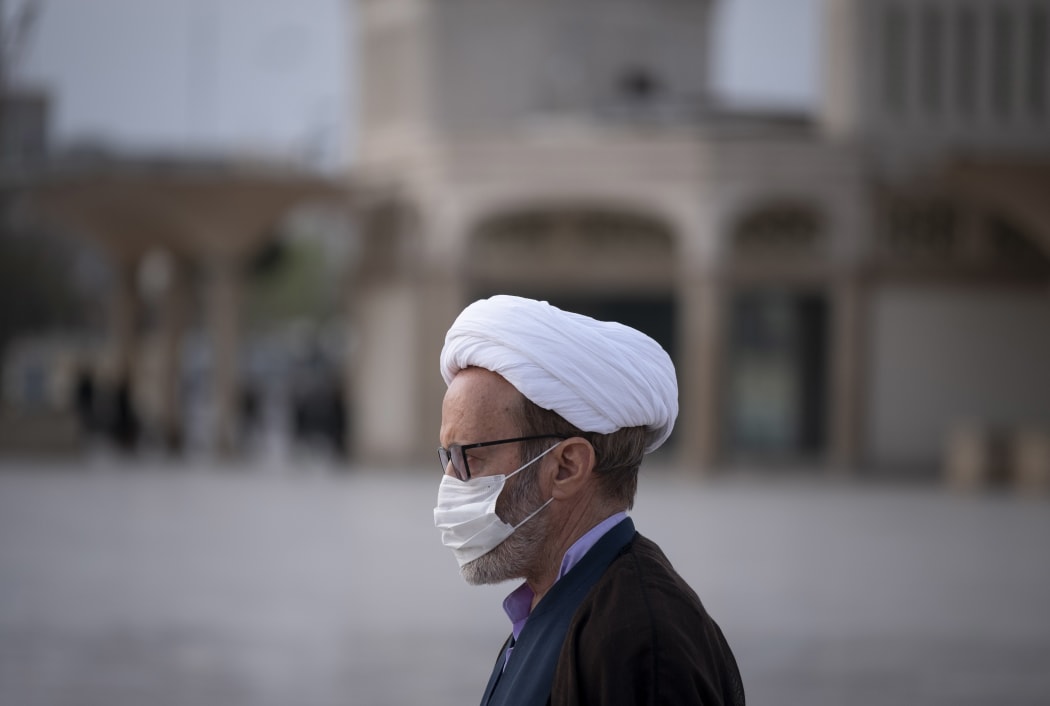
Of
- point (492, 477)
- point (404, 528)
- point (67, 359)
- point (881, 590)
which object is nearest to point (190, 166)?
point (67, 359)

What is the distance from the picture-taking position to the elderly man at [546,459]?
8.27ft

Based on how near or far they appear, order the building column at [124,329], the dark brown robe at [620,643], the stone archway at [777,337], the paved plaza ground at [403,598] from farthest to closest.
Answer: the building column at [124,329] < the stone archway at [777,337] < the paved plaza ground at [403,598] < the dark brown robe at [620,643]

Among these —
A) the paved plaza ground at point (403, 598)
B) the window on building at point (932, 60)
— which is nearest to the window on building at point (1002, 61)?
the window on building at point (932, 60)

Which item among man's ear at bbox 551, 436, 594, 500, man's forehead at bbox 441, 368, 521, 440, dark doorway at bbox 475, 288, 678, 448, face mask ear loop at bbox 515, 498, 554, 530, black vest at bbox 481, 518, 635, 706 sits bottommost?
dark doorway at bbox 475, 288, 678, 448

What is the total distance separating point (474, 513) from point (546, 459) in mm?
151

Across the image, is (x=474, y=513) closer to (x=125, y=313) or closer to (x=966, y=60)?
(x=966, y=60)

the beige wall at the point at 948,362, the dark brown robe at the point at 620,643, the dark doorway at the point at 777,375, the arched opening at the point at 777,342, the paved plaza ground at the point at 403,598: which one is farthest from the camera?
the dark doorway at the point at 777,375

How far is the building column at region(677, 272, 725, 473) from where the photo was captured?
25172mm

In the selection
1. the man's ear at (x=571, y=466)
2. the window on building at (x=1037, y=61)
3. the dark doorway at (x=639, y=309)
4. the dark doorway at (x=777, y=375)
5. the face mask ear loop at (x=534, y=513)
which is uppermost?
the window on building at (x=1037, y=61)

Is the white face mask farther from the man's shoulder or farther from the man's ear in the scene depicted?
the man's shoulder

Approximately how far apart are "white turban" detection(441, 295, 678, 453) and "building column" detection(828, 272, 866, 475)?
76.6 ft

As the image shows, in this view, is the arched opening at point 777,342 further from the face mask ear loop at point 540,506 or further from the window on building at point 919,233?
the face mask ear loop at point 540,506

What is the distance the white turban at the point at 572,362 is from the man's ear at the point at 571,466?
0.03 metres

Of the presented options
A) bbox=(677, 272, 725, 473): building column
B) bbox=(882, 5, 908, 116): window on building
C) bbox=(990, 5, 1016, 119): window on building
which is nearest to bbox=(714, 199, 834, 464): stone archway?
bbox=(677, 272, 725, 473): building column
